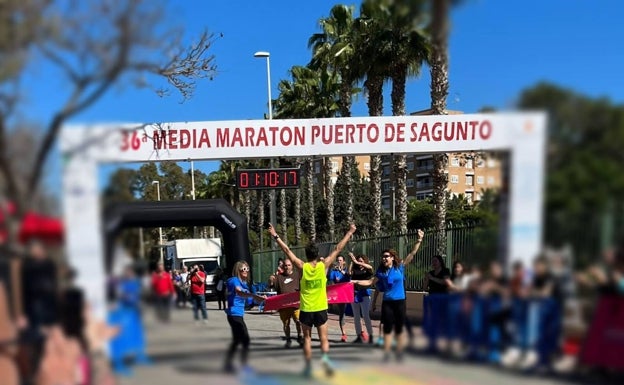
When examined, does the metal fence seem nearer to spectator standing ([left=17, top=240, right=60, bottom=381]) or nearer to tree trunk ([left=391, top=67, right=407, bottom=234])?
tree trunk ([left=391, top=67, right=407, bottom=234])

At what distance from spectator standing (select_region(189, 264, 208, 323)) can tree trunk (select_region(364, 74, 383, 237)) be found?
16582mm

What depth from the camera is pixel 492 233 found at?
8.04ft

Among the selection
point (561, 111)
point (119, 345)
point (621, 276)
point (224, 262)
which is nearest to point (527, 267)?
point (621, 276)

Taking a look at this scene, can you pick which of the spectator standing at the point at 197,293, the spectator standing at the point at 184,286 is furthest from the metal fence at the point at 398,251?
the spectator standing at the point at 184,286

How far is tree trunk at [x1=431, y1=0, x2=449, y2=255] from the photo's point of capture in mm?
2439

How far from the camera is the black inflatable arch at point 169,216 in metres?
2.31

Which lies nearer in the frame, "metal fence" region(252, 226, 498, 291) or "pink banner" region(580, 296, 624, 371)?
"pink banner" region(580, 296, 624, 371)

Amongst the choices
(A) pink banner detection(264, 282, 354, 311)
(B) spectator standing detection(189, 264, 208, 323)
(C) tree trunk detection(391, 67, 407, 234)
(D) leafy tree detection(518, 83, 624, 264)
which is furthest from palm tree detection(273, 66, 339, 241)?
(D) leafy tree detection(518, 83, 624, 264)

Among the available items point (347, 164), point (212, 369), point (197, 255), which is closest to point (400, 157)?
point (347, 164)

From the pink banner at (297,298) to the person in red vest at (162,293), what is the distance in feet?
23.7

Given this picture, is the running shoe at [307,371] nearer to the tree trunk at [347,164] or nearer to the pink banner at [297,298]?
the pink banner at [297,298]

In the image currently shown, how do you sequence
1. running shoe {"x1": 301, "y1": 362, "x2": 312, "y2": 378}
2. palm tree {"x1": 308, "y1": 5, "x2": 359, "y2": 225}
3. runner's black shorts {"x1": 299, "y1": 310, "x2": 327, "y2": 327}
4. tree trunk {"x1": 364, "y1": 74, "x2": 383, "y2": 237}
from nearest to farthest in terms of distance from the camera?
running shoe {"x1": 301, "y1": 362, "x2": 312, "y2": 378} → runner's black shorts {"x1": 299, "y1": 310, "x2": 327, "y2": 327} → tree trunk {"x1": 364, "y1": 74, "x2": 383, "y2": 237} → palm tree {"x1": 308, "y1": 5, "x2": 359, "y2": 225}

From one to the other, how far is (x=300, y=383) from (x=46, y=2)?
6.23ft

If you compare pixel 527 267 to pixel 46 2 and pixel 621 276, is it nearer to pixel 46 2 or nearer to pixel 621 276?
pixel 621 276
